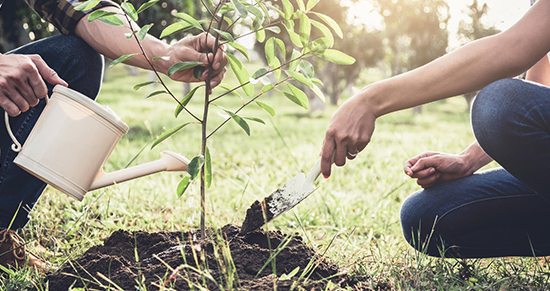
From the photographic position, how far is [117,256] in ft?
4.90

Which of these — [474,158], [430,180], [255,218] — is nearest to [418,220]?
[430,180]

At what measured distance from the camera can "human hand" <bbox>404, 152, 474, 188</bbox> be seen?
5.56 ft

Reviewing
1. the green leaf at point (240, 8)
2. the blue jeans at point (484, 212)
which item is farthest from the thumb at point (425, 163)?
the green leaf at point (240, 8)

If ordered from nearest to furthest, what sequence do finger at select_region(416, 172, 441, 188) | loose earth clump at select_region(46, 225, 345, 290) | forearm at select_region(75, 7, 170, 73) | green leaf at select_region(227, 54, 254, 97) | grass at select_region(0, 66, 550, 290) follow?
loose earth clump at select_region(46, 225, 345, 290) → green leaf at select_region(227, 54, 254, 97) → grass at select_region(0, 66, 550, 290) → forearm at select_region(75, 7, 170, 73) → finger at select_region(416, 172, 441, 188)

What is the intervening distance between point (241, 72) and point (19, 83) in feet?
2.17

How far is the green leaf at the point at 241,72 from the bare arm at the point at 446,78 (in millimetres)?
278

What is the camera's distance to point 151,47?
65.0 inches

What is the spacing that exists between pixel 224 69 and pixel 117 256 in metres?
0.71

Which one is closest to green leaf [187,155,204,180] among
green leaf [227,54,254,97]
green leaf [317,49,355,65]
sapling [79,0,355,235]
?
sapling [79,0,355,235]

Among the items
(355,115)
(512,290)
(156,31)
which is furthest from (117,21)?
(156,31)

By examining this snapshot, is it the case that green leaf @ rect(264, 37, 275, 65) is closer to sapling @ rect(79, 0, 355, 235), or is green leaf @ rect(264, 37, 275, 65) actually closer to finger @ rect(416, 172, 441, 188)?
sapling @ rect(79, 0, 355, 235)

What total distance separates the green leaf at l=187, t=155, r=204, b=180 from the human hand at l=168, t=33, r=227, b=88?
0.30 meters

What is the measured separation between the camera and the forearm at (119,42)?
1.64 metres

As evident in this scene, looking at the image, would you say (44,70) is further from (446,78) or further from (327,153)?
(446,78)
